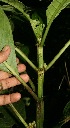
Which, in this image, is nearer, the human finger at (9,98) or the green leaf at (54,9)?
the green leaf at (54,9)

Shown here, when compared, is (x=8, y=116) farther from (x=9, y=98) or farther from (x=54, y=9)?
(x=54, y=9)

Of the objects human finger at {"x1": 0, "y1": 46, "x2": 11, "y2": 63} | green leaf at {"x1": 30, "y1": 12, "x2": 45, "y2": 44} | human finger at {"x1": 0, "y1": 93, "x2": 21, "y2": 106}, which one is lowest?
human finger at {"x1": 0, "y1": 93, "x2": 21, "y2": 106}

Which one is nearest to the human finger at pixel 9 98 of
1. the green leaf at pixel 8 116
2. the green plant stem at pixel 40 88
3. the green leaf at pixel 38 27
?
the green leaf at pixel 8 116

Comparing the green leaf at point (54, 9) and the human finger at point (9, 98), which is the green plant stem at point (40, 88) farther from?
the human finger at point (9, 98)

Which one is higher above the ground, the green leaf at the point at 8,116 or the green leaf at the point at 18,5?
the green leaf at the point at 18,5

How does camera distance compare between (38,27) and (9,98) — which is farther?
(9,98)

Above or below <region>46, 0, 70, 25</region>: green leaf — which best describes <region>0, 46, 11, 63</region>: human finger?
below

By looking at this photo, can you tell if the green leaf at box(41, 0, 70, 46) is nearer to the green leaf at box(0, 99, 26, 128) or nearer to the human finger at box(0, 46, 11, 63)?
the human finger at box(0, 46, 11, 63)

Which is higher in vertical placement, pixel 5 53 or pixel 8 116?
pixel 5 53

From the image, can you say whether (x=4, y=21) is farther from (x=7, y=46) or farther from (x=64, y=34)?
(x=64, y=34)

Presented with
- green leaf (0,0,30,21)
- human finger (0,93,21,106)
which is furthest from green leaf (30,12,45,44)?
human finger (0,93,21,106)

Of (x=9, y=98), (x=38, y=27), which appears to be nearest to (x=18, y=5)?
(x=38, y=27)


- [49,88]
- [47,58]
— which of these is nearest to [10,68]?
[47,58]
